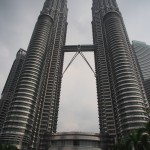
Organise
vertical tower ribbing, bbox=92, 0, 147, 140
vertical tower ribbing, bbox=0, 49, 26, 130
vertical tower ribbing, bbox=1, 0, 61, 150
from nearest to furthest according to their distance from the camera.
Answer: vertical tower ribbing, bbox=1, 0, 61, 150
vertical tower ribbing, bbox=92, 0, 147, 140
vertical tower ribbing, bbox=0, 49, 26, 130

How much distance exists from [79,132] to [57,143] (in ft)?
45.1

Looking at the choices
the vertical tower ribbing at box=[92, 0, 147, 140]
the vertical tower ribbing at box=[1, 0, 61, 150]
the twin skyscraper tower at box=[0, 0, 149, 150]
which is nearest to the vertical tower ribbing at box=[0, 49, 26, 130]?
the twin skyscraper tower at box=[0, 0, 149, 150]

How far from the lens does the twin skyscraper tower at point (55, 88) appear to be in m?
114

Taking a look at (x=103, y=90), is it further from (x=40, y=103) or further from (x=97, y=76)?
(x=40, y=103)

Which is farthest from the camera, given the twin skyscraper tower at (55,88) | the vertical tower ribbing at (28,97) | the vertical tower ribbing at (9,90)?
the vertical tower ribbing at (9,90)

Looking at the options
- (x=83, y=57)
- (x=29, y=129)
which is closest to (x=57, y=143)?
(x=29, y=129)

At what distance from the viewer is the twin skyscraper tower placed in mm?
113688

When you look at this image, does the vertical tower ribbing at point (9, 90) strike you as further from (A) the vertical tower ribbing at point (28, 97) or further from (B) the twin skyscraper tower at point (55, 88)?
(A) the vertical tower ribbing at point (28, 97)

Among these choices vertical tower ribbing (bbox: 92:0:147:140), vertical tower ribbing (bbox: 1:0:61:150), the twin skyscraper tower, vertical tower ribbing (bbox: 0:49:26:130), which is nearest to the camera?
vertical tower ribbing (bbox: 1:0:61:150)

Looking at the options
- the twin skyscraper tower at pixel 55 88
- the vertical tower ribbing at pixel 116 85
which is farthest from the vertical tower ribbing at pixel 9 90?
the vertical tower ribbing at pixel 116 85

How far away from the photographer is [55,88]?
15088cm

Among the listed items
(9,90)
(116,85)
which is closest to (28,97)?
(116,85)

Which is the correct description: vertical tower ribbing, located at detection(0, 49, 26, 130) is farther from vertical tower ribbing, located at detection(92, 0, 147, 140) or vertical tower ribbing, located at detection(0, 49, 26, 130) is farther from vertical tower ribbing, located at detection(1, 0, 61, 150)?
vertical tower ribbing, located at detection(92, 0, 147, 140)

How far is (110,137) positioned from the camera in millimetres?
115625
